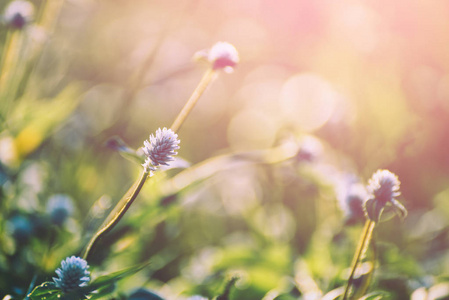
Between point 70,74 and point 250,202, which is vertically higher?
point 70,74

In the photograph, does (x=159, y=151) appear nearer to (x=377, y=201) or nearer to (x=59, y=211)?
(x=377, y=201)

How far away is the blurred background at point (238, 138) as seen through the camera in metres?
0.60

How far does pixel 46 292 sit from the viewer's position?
0.40m

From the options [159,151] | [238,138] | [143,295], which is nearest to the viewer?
[159,151]

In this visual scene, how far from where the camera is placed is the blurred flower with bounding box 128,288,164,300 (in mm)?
459

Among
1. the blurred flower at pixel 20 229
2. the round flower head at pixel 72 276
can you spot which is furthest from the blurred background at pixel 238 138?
the round flower head at pixel 72 276

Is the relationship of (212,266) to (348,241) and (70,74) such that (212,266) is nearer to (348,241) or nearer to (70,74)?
(348,241)

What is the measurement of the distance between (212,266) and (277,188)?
28cm

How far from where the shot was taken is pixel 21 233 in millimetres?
590

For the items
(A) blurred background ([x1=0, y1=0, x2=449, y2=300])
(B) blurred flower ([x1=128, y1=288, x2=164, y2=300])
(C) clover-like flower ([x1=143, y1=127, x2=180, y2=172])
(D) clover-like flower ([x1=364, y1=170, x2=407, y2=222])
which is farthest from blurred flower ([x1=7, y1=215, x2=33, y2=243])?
(D) clover-like flower ([x1=364, y1=170, x2=407, y2=222])

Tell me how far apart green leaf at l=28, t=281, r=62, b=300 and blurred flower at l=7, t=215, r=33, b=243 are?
21 centimetres

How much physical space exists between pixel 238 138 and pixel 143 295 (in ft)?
3.01

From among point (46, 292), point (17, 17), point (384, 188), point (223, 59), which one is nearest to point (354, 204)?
point (384, 188)

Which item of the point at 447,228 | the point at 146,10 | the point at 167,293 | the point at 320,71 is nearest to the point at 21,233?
the point at 167,293
